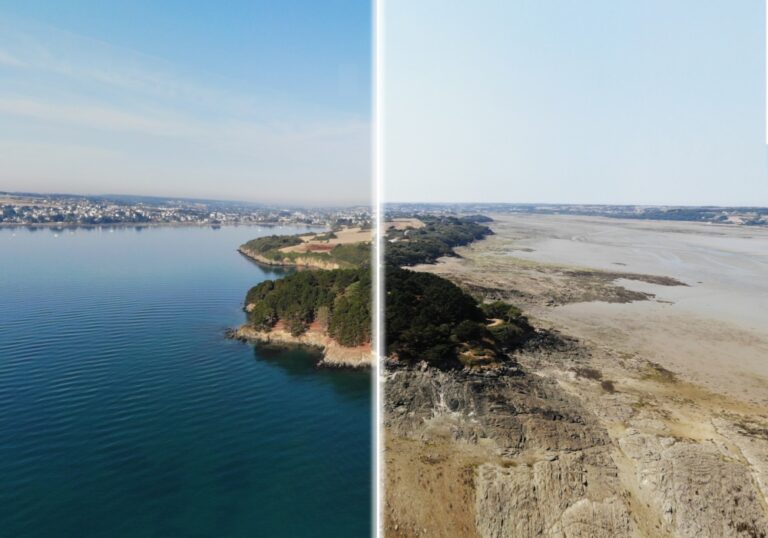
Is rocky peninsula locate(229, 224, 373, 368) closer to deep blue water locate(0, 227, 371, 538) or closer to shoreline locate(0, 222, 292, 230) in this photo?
deep blue water locate(0, 227, 371, 538)

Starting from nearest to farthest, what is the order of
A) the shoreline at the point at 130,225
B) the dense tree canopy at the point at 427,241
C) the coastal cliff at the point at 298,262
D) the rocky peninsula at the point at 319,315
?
the rocky peninsula at the point at 319,315, the dense tree canopy at the point at 427,241, the coastal cliff at the point at 298,262, the shoreline at the point at 130,225

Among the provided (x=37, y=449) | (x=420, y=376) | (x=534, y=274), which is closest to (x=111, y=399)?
(x=37, y=449)

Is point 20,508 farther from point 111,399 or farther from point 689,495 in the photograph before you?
point 689,495

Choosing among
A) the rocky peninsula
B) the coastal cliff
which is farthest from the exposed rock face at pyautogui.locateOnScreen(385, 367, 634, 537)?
the coastal cliff

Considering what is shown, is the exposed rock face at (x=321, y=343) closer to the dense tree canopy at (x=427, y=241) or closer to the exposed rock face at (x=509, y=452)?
the exposed rock face at (x=509, y=452)

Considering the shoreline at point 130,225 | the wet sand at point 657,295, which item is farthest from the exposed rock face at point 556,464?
the shoreline at point 130,225
